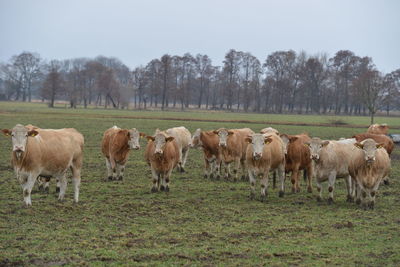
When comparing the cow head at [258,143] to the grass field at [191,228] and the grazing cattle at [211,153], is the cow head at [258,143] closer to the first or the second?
the grass field at [191,228]

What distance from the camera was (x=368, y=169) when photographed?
507 inches

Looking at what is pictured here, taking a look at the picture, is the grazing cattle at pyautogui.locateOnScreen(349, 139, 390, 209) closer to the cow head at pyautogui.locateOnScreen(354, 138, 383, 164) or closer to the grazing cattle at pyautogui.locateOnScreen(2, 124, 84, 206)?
the cow head at pyautogui.locateOnScreen(354, 138, 383, 164)

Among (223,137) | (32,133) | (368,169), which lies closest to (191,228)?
(32,133)

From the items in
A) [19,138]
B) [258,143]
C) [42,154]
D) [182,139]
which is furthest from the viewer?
[182,139]

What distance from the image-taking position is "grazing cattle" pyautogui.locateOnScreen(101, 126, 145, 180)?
54.7 ft

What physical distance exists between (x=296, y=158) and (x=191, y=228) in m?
6.08

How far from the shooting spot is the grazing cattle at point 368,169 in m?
12.7

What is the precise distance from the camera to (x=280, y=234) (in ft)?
32.0

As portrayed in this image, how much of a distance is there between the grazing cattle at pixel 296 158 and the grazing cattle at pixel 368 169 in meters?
2.14

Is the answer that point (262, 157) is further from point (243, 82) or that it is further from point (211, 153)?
point (243, 82)

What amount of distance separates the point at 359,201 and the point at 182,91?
297 ft

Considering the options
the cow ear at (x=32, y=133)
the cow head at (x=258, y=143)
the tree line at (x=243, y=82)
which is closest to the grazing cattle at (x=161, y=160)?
the cow head at (x=258, y=143)

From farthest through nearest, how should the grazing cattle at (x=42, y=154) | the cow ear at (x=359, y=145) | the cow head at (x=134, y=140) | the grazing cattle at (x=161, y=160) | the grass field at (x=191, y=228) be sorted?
the cow head at (x=134, y=140) < the grazing cattle at (x=161, y=160) < the cow ear at (x=359, y=145) < the grazing cattle at (x=42, y=154) < the grass field at (x=191, y=228)

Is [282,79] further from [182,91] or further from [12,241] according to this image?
[12,241]
